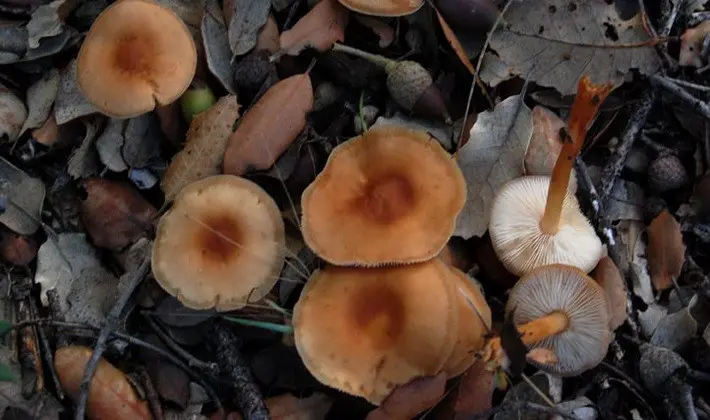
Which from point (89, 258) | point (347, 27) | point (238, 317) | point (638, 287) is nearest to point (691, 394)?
point (638, 287)

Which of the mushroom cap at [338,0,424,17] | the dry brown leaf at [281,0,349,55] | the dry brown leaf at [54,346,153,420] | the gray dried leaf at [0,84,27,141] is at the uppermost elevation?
the mushroom cap at [338,0,424,17]

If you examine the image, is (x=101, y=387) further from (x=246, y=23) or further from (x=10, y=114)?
(x=246, y=23)

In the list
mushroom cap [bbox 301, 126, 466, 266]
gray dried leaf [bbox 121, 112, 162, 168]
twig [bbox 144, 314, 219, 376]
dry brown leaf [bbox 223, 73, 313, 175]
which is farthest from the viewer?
gray dried leaf [bbox 121, 112, 162, 168]

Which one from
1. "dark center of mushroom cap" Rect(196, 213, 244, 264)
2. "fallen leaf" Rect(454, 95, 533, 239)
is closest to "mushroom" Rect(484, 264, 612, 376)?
"fallen leaf" Rect(454, 95, 533, 239)

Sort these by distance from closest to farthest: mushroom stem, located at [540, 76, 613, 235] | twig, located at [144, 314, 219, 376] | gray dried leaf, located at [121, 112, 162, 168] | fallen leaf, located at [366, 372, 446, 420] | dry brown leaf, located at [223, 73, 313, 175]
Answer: mushroom stem, located at [540, 76, 613, 235] → fallen leaf, located at [366, 372, 446, 420] → twig, located at [144, 314, 219, 376] → dry brown leaf, located at [223, 73, 313, 175] → gray dried leaf, located at [121, 112, 162, 168]

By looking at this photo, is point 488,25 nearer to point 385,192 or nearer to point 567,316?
point 385,192

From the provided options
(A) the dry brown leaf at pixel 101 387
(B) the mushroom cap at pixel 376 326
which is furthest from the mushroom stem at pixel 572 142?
(A) the dry brown leaf at pixel 101 387

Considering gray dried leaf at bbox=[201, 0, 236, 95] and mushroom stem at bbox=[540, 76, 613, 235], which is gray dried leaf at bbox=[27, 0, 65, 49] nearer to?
gray dried leaf at bbox=[201, 0, 236, 95]
